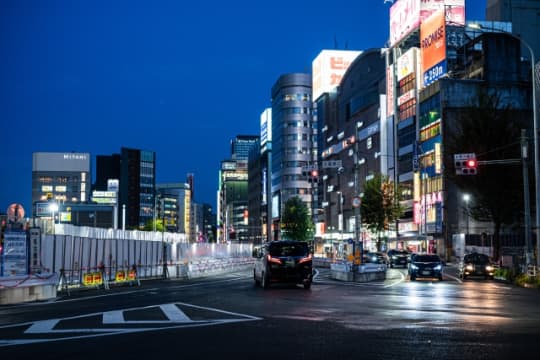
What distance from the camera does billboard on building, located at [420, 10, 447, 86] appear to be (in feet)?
287

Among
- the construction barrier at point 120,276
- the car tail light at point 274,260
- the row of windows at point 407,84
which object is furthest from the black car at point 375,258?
the row of windows at point 407,84

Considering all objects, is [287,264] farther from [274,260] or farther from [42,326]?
[42,326]

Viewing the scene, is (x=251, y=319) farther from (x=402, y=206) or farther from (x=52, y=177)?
(x=52, y=177)

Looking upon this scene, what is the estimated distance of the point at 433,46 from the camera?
3541 inches

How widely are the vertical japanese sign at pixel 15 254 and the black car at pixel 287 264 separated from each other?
9133 mm

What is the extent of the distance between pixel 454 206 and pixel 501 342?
7363 centimetres

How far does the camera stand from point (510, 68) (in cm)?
8400

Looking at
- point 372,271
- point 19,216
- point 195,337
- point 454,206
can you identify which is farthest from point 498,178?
point 195,337

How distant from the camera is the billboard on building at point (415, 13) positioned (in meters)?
92.8

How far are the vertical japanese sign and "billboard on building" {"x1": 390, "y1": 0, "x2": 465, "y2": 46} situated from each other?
72425 mm

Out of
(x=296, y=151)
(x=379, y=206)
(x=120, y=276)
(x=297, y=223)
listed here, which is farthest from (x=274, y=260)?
(x=296, y=151)

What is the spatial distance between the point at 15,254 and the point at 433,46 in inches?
2899

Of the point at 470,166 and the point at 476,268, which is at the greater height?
the point at 470,166

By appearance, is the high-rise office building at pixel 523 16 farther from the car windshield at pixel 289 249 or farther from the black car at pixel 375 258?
the car windshield at pixel 289 249
